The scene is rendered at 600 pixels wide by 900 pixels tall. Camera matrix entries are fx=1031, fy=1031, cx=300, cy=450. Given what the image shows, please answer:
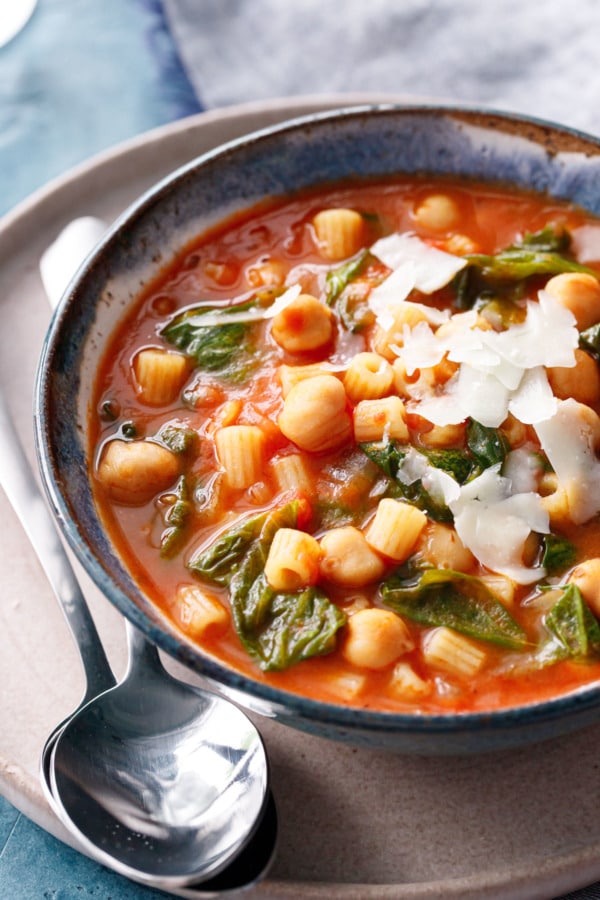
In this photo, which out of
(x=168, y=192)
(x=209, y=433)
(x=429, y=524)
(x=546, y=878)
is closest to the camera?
A: (x=546, y=878)

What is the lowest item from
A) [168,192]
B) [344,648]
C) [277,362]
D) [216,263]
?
[344,648]

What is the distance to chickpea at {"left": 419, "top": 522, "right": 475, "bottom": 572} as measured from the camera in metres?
3.29

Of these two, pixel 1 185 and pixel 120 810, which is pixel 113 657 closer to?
pixel 120 810

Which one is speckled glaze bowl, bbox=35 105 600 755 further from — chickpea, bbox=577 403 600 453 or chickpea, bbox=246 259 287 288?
chickpea, bbox=577 403 600 453

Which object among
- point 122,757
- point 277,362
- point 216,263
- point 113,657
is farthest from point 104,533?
point 216,263

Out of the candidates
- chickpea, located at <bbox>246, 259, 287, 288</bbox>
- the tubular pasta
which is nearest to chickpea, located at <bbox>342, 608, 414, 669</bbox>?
the tubular pasta

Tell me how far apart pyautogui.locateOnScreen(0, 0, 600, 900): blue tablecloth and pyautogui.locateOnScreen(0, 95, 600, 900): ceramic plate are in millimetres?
2977

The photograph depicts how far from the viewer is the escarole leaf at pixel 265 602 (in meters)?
3.10

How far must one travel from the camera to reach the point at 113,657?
3.45 m

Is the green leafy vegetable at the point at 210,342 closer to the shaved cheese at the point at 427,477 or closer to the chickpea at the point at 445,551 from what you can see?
the shaved cheese at the point at 427,477

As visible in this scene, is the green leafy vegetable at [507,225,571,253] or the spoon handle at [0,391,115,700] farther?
the green leafy vegetable at [507,225,571,253]

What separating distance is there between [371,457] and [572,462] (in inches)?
26.2

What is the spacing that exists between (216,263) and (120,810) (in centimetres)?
218

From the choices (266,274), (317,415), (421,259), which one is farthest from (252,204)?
(317,415)
